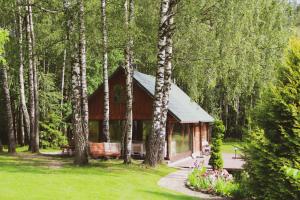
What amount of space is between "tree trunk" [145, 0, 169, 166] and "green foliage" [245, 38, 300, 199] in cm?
752

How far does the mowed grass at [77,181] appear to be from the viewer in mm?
12867

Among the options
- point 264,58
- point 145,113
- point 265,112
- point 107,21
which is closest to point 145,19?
point 107,21

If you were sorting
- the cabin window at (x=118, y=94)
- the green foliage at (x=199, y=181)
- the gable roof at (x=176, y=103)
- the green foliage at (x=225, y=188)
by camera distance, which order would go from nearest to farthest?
the green foliage at (x=225, y=188)
the green foliage at (x=199, y=181)
the gable roof at (x=176, y=103)
the cabin window at (x=118, y=94)

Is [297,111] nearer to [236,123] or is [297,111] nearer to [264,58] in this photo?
[264,58]

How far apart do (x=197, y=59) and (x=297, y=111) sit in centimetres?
1098

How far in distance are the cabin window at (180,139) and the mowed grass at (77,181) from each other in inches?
321

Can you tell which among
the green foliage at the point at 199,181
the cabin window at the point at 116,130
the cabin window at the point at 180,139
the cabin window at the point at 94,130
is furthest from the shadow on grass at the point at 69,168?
the cabin window at the point at 94,130

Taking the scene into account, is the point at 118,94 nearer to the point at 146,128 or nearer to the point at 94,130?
the point at 146,128

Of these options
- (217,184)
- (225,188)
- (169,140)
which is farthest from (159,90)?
(169,140)

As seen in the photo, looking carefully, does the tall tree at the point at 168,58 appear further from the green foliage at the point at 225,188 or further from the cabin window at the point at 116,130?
the cabin window at the point at 116,130

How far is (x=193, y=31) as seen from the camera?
22.1 m

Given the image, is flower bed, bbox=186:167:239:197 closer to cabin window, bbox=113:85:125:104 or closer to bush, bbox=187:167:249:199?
bush, bbox=187:167:249:199

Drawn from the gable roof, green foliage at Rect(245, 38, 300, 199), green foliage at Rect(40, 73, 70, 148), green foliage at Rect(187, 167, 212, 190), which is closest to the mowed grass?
green foliage at Rect(187, 167, 212, 190)

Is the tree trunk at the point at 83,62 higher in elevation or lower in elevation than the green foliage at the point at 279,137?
higher
